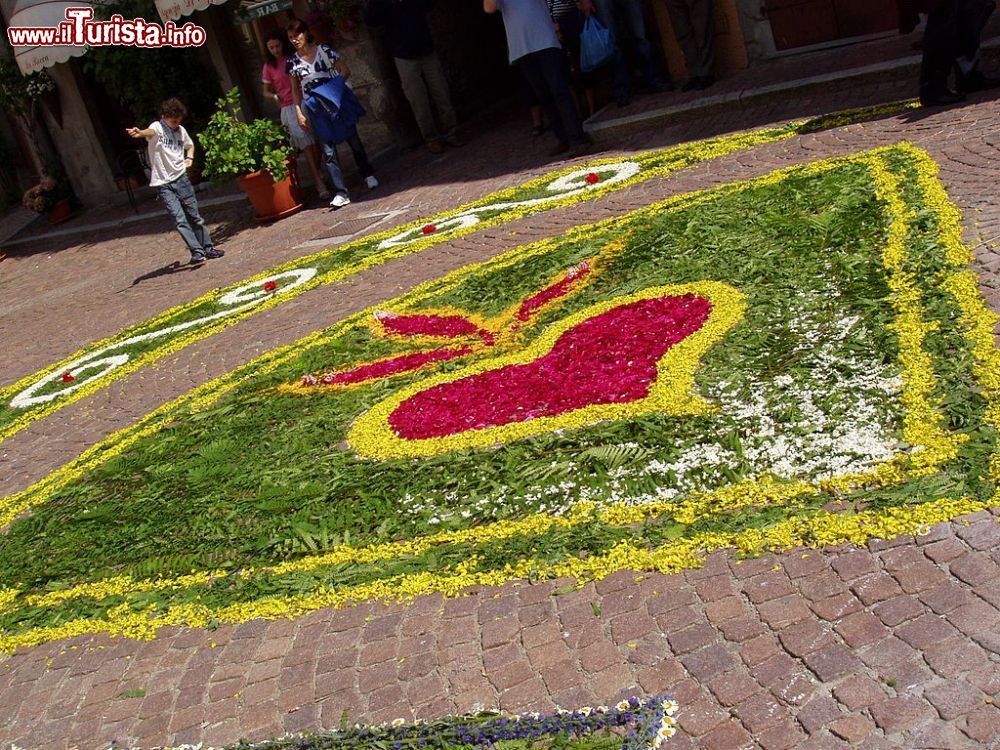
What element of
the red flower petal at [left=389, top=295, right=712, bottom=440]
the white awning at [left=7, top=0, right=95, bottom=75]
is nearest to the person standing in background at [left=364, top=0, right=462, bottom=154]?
the white awning at [left=7, top=0, right=95, bottom=75]

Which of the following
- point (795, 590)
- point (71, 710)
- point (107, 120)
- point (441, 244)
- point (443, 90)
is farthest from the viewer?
point (107, 120)

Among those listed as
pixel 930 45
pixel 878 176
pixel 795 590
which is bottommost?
pixel 795 590

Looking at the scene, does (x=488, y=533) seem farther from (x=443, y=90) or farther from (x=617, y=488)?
(x=443, y=90)

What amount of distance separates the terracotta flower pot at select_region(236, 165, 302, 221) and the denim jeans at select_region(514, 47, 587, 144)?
318cm

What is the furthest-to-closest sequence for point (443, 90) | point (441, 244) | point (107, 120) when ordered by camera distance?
point (107, 120), point (443, 90), point (441, 244)

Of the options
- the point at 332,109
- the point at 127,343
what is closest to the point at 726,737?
the point at 127,343

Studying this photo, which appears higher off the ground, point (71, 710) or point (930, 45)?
point (930, 45)

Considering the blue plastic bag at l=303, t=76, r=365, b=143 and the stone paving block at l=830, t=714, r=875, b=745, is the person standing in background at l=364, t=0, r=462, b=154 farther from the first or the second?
the stone paving block at l=830, t=714, r=875, b=745

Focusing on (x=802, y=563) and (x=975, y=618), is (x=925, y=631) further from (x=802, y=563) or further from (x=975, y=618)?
(x=802, y=563)

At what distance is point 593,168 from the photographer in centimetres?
984

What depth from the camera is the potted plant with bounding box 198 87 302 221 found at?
12.0 metres

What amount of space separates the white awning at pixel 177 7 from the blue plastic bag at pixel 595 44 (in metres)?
5.26

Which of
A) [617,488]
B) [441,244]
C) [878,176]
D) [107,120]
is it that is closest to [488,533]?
[617,488]

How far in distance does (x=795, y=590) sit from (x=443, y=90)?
1054 cm
